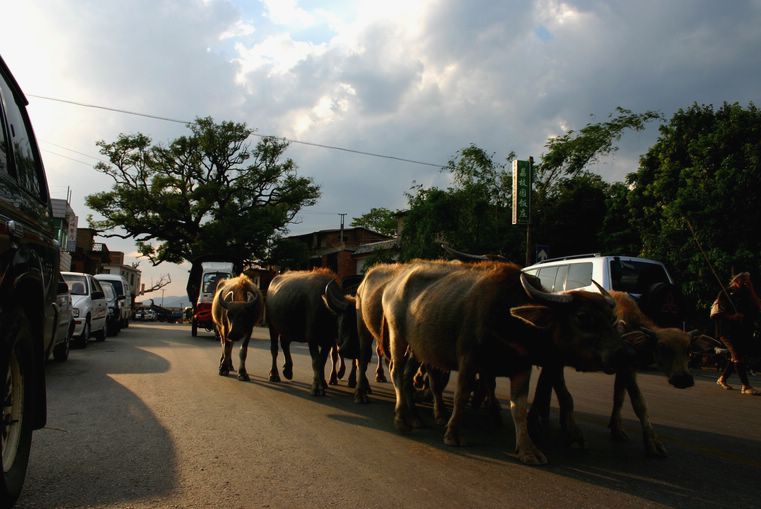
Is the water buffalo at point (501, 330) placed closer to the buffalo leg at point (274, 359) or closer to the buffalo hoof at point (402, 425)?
the buffalo hoof at point (402, 425)

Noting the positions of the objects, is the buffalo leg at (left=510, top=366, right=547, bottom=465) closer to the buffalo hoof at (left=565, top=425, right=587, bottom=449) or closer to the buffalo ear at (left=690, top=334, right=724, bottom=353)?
the buffalo hoof at (left=565, top=425, right=587, bottom=449)

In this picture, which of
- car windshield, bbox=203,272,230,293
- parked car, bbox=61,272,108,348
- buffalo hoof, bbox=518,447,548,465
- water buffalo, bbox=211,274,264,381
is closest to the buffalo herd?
buffalo hoof, bbox=518,447,548,465

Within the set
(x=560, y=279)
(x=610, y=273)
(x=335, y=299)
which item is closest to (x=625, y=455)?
(x=335, y=299)

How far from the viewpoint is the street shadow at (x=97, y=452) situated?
3926 millimetres

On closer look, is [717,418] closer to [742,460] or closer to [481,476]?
[742,460]

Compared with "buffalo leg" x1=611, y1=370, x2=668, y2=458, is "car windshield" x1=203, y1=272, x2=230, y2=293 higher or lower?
higher

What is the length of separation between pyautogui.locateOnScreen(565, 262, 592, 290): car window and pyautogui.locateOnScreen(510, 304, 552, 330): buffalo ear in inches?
307

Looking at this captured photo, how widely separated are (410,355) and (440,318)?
3.92 ft

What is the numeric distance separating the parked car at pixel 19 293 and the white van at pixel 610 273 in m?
9.62

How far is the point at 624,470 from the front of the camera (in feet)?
15.7

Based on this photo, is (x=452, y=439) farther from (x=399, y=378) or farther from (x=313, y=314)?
(x=313, y=314)

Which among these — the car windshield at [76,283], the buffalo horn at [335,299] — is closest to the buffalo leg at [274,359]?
the buffalo horn at [335,299]

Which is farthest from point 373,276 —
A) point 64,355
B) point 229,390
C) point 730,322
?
point 64,355

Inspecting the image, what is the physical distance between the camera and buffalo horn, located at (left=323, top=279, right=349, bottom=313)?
27.4 ft
